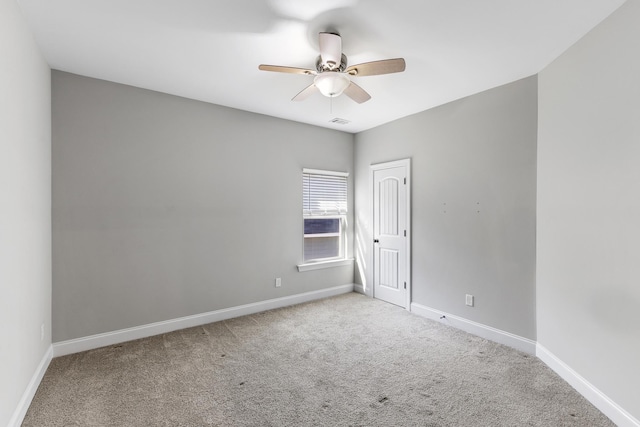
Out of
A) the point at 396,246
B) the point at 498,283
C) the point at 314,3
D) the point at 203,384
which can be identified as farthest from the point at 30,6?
the point at 498,283

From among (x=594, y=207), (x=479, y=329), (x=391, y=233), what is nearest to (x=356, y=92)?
(x=594, y=207)

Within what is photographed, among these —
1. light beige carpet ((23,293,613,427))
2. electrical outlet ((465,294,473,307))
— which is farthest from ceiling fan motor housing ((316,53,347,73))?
electrical outlet ((465,294,473,307))

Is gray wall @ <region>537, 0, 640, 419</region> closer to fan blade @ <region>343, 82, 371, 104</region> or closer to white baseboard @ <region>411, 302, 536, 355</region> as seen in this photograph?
white baseboard @ <region>411, 302, 536, 355</region>

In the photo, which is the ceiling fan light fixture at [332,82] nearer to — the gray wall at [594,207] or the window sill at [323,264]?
the gray wall at [594,207]

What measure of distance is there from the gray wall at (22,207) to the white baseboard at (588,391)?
12.3ft

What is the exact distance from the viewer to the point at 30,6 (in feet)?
6.35

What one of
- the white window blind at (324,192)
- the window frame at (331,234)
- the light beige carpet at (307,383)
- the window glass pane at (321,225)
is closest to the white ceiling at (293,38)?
the white window blind at (324,192)

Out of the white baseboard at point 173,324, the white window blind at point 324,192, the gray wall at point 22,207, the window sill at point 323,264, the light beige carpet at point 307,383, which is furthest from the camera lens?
the white window blind at point 324,192

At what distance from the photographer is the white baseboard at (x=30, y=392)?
186 centimetres

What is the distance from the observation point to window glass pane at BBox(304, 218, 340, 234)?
15.1 feet

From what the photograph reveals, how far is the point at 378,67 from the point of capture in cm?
217

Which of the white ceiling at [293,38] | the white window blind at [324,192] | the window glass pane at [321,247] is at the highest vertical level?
the white ceiling at [293,38]

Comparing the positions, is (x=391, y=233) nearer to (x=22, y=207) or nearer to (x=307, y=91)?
(x=307, y=91)

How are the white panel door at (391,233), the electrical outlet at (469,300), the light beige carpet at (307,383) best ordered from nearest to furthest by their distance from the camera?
the light beige carpet at (307,383) → the electrical outlet at (469,300) → the white panel door at (391,233)
